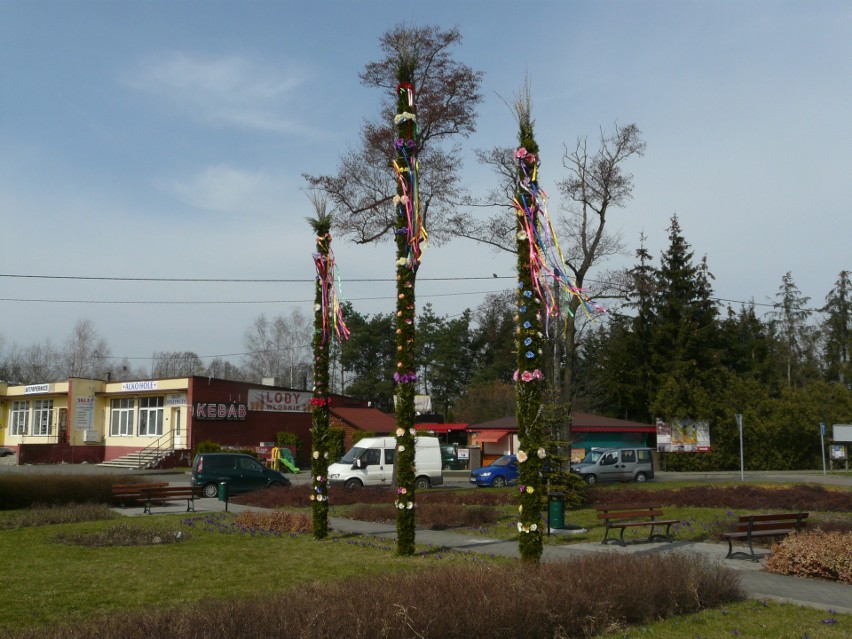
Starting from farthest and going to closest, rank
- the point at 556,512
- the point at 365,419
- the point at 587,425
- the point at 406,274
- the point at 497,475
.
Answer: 1. the point at 365,419
2. the point at 587,425
3. the point at 497,475
4. the point at 556,512
5. the point at 406,274

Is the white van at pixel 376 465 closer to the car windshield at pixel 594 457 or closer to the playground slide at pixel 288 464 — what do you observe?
the car windshield at pixel 594 457

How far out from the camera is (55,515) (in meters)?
18.9

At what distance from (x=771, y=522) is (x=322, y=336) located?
358 inches

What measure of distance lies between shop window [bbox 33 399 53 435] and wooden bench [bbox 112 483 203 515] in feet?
113

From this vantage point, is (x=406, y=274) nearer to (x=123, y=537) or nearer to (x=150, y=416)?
(x=123, y=537)

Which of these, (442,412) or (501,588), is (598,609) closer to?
(501,588)

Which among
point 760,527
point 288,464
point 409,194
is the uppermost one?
point 409,194

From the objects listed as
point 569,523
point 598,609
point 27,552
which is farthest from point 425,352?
point 598,609

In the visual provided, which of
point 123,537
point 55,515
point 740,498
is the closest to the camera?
point 123,537

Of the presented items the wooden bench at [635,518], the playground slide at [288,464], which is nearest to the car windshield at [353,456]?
the playground slide at [288,464]

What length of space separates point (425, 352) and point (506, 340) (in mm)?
10587

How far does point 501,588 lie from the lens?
7902 millimetres

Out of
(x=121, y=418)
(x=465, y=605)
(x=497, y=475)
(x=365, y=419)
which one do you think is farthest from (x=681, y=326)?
(x=465, y=605)

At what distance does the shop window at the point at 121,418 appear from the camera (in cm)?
5047
